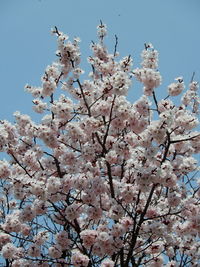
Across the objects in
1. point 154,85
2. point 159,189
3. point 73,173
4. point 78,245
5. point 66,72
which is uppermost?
point 66,72

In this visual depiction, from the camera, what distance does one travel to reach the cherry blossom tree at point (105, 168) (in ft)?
19.9

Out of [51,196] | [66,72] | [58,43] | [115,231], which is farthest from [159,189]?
[58,43]

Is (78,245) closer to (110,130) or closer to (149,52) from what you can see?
(110,130)

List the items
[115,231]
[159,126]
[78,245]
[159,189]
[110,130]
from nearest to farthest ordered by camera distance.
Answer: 1. [159,126]
2. [115,231]
3. [78,245]
4. [110,130]
5. [159,189]

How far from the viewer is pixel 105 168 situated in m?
6.98

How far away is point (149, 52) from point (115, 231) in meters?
3.42

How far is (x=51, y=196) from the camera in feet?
20.6

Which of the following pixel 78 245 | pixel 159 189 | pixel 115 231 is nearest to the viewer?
pixel 115 231

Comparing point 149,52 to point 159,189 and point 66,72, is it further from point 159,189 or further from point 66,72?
point 159,189

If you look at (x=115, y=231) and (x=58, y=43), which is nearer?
(x=115, y=231)

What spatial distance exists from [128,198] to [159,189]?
1.76 m

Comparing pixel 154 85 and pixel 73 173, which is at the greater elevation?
pixel 154 85

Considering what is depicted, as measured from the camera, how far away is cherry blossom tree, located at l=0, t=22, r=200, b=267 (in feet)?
19.9

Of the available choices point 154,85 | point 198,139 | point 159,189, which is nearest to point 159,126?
point 154,85
